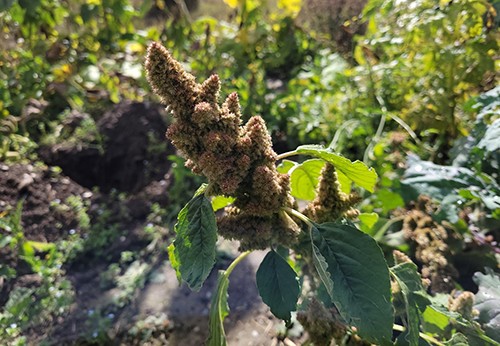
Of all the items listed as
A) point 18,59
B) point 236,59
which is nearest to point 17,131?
point 18,59

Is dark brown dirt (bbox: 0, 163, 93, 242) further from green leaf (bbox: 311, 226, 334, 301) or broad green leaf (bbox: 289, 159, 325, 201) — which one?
green leaf (bbox: 311, 226, 334, 301)

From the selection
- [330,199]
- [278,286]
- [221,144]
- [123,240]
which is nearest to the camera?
[221,144]

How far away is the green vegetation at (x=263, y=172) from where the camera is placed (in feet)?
3.17

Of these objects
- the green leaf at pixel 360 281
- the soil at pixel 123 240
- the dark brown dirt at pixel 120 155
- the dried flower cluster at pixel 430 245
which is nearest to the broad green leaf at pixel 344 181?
the green leaf at pixel 360 281

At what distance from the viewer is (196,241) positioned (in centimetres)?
94

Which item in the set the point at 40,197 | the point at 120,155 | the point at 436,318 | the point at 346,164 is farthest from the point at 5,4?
the point at 436,318

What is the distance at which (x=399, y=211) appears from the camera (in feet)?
6.37

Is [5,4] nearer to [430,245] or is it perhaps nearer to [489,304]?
[430,245]

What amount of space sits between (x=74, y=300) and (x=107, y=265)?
0.94 feet

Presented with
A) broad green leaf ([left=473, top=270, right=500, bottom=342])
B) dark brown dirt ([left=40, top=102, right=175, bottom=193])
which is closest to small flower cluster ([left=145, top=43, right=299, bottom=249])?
broad green leaf ([left=473, top=270, right=500, bottom=342])

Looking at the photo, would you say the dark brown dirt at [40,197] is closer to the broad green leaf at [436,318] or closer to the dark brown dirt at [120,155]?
the dark brown dirt at [120,155]

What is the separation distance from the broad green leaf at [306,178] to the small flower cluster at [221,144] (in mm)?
191

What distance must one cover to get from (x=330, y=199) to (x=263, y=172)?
0.94 feet

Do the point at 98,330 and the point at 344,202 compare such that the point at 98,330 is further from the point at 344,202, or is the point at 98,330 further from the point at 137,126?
the point at 137,126
